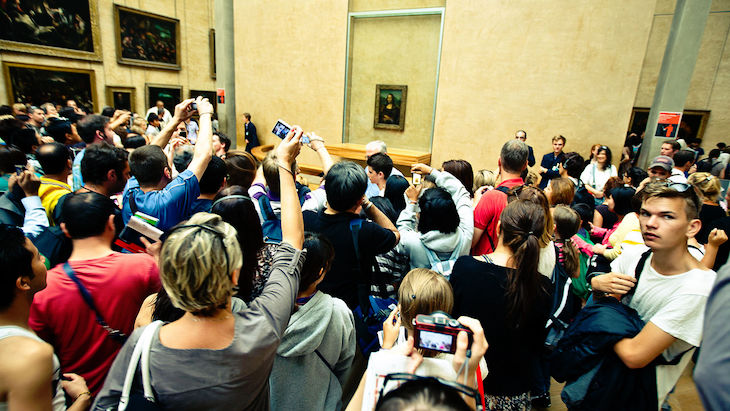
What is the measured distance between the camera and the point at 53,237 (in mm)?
1931

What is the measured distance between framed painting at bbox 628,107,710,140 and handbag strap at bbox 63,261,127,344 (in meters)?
12.6

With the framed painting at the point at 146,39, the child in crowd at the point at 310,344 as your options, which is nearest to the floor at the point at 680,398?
the child in crowd at the point at 310,344

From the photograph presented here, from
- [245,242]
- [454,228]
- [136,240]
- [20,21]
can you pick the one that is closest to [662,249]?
[454,228]

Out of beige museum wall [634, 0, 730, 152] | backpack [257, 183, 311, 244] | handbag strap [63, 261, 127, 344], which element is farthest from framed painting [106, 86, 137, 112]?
beige museum wall [634, 0, 730, 152]

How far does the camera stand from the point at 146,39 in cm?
1297

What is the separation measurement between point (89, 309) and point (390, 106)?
862cm

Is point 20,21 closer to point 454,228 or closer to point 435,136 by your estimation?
point 435,136

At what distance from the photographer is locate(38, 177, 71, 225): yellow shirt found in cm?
286

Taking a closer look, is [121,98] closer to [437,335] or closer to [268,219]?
[268,219]

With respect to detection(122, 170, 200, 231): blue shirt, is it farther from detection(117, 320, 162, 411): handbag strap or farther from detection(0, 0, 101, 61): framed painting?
detection(0, 0, 101, 61): framed painting

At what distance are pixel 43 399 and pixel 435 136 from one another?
838cm

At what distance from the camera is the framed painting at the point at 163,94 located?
523 inches

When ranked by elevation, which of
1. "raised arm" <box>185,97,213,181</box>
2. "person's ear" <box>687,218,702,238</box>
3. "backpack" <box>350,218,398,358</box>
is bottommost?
"backpack" <box>350,218,398,358</box>

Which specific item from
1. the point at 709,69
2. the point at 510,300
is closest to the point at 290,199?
the point at 510,300
